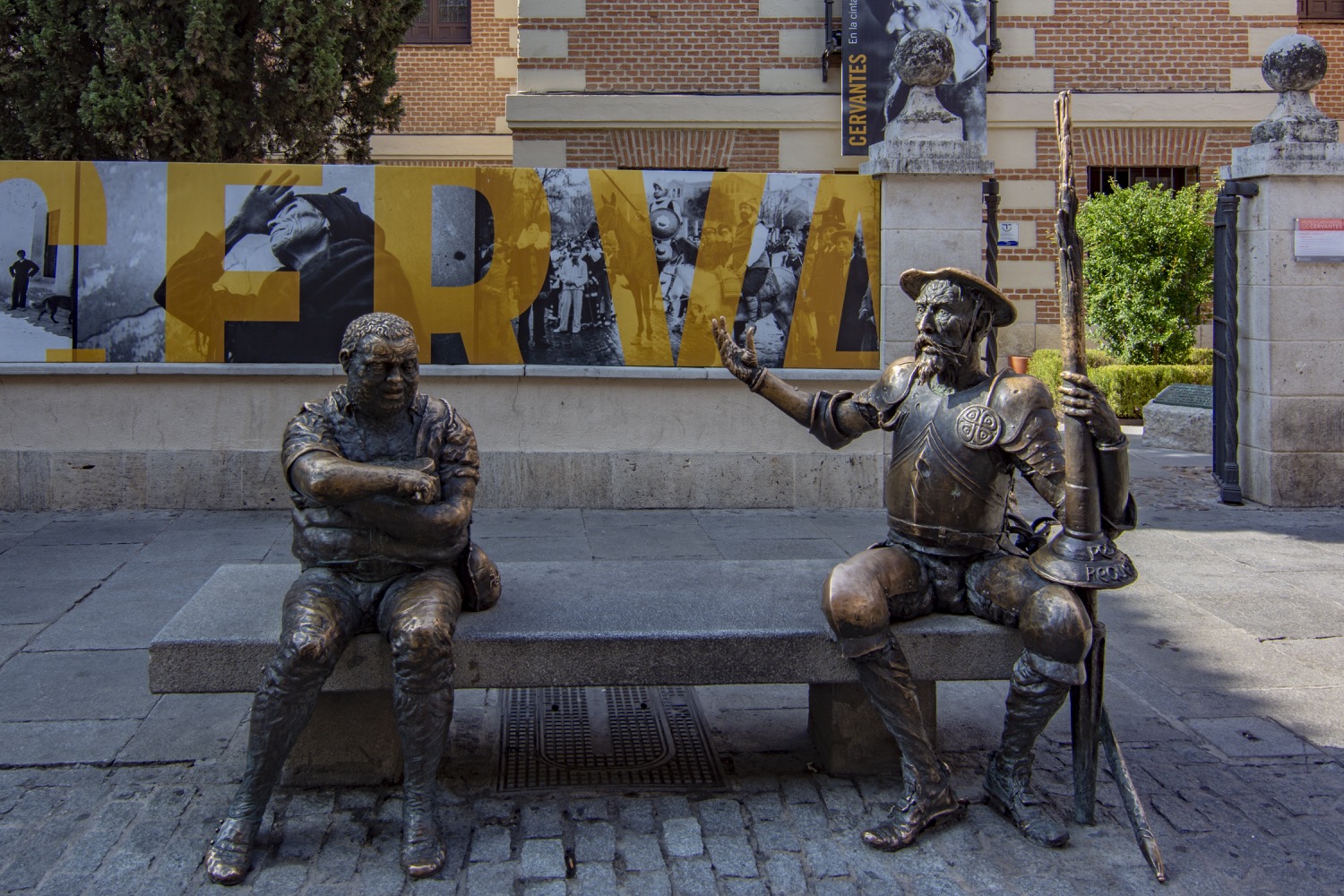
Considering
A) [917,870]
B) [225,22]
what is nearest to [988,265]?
[917,870]

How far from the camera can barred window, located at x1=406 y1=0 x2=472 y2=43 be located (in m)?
19.8

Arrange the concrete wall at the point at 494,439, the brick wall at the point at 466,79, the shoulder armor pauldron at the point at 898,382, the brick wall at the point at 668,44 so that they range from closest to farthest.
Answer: the shoulder armor pauldron at the point at 898,382 → the concrete wall at the point at 494,439 → the brick wall at the point at 668,44 → the brick wall at the point at 466,79

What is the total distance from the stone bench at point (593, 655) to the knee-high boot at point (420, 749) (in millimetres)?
212

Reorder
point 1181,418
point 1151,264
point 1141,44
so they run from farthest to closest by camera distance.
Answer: point 1141,44 → point 1151,264 → point 1181,418

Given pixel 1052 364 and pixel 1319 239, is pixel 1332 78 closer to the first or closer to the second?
pixel 1052 364

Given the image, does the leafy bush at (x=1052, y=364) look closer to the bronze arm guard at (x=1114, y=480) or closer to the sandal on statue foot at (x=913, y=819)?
the bronze arm guard at (x=1114, y=480)

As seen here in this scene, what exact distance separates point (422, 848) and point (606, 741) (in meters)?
1.18

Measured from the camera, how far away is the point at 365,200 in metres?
8.78

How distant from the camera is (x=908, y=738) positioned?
4.00m

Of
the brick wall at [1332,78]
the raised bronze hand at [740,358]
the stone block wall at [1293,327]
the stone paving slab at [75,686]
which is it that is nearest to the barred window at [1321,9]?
the brick wall at [1332,78]

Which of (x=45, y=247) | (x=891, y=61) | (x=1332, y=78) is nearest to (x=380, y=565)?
(x=45, y=247)

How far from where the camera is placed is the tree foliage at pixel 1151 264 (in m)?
14.1

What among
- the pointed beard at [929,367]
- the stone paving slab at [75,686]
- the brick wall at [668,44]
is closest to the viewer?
the pointed beard at [929,367]

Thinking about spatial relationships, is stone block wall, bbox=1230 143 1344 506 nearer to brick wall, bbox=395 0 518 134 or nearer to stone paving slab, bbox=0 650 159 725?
stone paving slab, bbox=0 650 159 725
